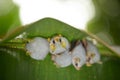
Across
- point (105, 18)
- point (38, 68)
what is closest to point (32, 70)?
point (38, 68)

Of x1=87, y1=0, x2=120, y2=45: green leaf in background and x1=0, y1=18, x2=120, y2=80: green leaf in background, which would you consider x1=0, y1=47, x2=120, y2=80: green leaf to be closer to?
x1=0, y1=18, x2=120, y2=80: green leaf in background

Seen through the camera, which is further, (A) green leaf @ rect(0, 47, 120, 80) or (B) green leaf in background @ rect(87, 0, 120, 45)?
(B) green leaf in background @ rect(87, 0, 120, 45)

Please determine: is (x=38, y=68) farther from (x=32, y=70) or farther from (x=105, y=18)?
(x=105, y=18)

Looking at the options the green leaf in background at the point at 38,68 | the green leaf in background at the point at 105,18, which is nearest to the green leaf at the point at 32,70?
the green leaf in background at the point at 38,68

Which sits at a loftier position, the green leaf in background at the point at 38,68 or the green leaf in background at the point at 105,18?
the green leaf in background at the point at 105,18

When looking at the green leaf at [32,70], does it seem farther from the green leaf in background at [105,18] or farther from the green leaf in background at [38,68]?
the green leaf in background at [105,18]

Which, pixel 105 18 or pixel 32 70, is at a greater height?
pixel 105 18

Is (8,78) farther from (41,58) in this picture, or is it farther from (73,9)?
(73,9)

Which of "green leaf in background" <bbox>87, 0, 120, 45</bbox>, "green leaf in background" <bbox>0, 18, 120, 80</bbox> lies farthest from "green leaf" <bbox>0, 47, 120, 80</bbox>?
"green leaf in background" <bbox>87, 0, 120, 45</bbox>

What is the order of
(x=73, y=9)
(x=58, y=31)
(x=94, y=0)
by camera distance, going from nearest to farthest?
(x=58, y=31)
(x=94, y=0)
(x=73, y=9)

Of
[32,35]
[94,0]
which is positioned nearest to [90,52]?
[32,35]

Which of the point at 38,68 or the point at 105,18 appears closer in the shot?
the point at 38,68
